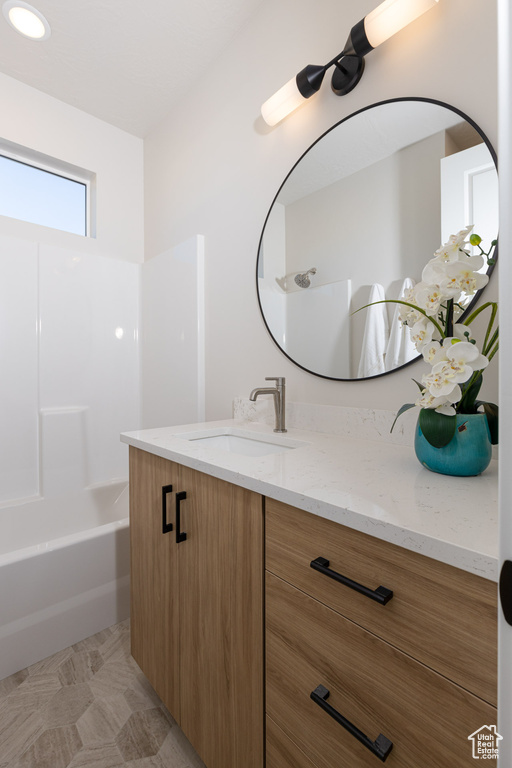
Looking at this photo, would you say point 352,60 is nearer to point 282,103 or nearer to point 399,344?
point 282,103

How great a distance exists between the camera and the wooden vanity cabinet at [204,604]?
786mm

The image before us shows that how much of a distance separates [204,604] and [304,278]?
1.12 metres

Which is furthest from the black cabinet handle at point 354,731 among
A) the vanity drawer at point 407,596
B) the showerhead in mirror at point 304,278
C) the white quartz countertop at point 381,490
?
the showerhead in mirror at point 304,278

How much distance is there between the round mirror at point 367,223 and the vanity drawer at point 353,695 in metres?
0.72

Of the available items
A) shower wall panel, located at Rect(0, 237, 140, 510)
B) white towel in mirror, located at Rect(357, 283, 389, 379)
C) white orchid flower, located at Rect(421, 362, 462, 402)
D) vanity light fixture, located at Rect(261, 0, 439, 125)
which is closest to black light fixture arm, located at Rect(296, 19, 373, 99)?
vanity light fixture, located at Rect(261, 0, 439, 125)

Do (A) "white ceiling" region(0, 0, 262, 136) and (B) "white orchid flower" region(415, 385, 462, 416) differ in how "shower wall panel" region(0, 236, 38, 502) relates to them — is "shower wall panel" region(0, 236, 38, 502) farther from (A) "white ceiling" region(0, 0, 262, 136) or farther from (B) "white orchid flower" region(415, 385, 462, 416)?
(B) "white orchid flower" region(415, 385, 462, 416)

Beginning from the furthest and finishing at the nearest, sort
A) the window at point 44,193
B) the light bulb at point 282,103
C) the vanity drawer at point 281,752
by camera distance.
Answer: the window at point 44,193, the light bulb at point 282,103, the vanity drawer at point 281,752

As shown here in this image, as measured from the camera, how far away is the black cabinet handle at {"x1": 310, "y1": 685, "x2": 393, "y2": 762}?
53cm

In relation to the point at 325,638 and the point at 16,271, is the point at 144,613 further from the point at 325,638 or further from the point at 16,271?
the point at 16,271

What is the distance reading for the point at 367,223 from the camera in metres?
1.17

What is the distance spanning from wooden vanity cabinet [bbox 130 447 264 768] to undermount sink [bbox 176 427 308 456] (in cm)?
25

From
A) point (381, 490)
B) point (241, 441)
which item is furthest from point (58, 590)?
point (381, 490)

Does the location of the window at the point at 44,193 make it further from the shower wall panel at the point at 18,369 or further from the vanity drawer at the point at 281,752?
the vanity drawer at the point at 281,752

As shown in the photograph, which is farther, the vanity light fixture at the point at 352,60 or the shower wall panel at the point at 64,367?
the shower wall panel at the point at 64,367
